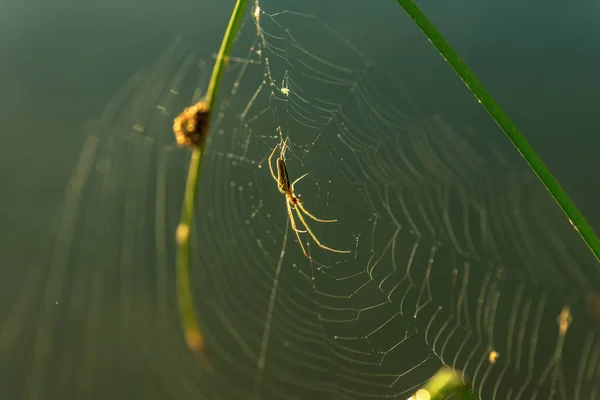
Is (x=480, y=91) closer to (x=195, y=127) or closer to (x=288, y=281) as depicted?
(x=195, y=127)

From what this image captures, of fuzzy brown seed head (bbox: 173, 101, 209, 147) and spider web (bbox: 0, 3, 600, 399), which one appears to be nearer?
fuzzy brown seed head (bbox: 173, 101, 209, 147)

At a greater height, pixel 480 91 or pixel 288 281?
pixel 288 281

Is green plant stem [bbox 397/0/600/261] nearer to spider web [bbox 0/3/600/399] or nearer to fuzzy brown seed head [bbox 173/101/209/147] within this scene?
fuzzy brown seed head [bbox 173/101/209/147]

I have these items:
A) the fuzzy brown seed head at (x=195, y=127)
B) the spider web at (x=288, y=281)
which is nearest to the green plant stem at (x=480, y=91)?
the fuzzy brown seed head at (x=195, y=127)

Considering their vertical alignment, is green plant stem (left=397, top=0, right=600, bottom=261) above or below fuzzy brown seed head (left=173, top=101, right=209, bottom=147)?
below

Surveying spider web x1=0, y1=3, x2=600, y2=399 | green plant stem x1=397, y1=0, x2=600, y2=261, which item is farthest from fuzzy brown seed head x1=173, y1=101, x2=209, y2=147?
spider web x1=0, y1=3, x2=600, y2=399

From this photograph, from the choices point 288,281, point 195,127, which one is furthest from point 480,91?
point 288,281

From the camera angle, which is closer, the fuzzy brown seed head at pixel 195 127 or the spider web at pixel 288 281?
the fuzzy brown seed head at pixel 195 127

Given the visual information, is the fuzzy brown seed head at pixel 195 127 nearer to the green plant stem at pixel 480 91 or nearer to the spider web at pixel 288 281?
the green plant stem at pixel 480 91

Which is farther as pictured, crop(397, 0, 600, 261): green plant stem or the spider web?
the spider web
